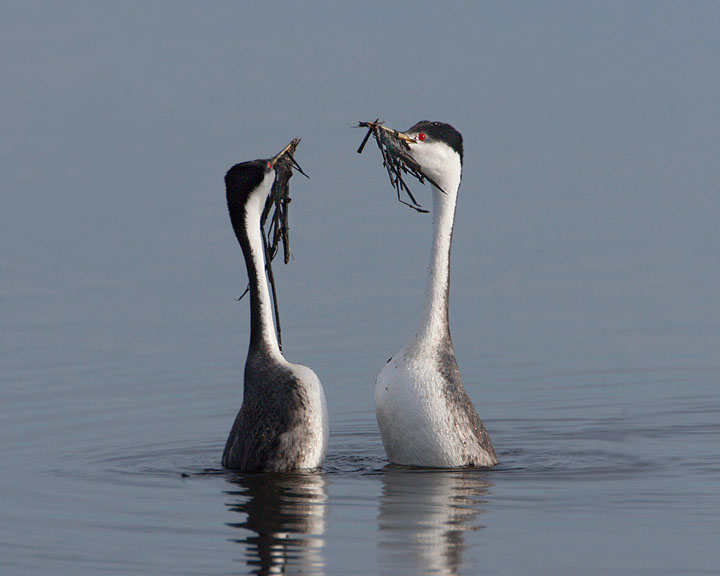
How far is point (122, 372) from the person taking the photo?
17.2 meters

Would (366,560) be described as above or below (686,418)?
below

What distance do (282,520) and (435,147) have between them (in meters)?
3.30

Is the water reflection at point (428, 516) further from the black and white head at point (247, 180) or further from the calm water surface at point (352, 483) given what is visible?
the black and white head at point (247, 180)

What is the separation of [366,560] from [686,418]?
5930 mm

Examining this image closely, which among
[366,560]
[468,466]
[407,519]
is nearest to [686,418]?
[468,466]

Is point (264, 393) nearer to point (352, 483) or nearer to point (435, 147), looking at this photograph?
point (352, 483)

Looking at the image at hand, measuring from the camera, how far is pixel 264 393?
41.2ft

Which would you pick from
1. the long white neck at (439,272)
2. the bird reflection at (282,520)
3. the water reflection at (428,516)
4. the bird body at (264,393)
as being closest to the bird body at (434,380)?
the long white neck at (439,272)

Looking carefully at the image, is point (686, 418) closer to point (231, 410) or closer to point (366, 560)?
point (231, 410)

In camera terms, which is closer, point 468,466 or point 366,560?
point 366,560

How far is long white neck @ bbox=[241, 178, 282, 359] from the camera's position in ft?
42.2

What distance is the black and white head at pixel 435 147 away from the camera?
12805 millimetres

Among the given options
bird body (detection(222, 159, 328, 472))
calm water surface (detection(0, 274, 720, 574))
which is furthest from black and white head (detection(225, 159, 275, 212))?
calm water surface (detection(0, 274, 720, 574))

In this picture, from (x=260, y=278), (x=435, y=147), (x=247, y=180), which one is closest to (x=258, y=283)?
(x=260, y=278)
